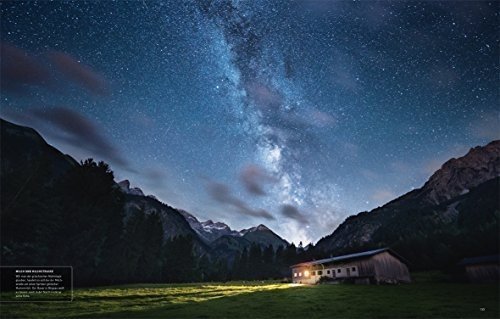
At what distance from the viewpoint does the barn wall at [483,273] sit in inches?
1745

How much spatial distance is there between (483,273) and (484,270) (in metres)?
0.52

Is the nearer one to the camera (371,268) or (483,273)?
(483,273)

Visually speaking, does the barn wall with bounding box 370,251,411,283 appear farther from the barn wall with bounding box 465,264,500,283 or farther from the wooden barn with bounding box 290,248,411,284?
the barn wall with bounding box 465,264,500,283

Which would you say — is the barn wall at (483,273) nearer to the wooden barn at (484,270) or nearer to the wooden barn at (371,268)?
the wooden barn at (484,270)

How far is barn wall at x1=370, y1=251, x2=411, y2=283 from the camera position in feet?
168

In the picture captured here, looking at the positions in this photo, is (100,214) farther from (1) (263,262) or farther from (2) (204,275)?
(1) (263,262)

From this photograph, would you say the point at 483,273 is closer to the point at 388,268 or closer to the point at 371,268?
the point at 388,268

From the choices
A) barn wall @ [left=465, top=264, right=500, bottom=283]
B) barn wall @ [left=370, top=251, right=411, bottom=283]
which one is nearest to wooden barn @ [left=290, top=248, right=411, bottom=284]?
barn wall @ [left=370, top=251, right=411, bottom=283]

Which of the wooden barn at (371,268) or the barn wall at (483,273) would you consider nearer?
the barn wall at (483,273)

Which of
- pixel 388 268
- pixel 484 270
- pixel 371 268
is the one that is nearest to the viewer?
pixel 484 270

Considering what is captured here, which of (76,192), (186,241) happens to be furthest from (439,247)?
(76,192)

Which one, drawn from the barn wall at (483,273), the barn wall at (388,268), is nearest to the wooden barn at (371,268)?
the barn wall at (388,268)

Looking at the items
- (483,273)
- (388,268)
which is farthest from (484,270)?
(388,268)

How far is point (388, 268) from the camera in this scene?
173 ft
